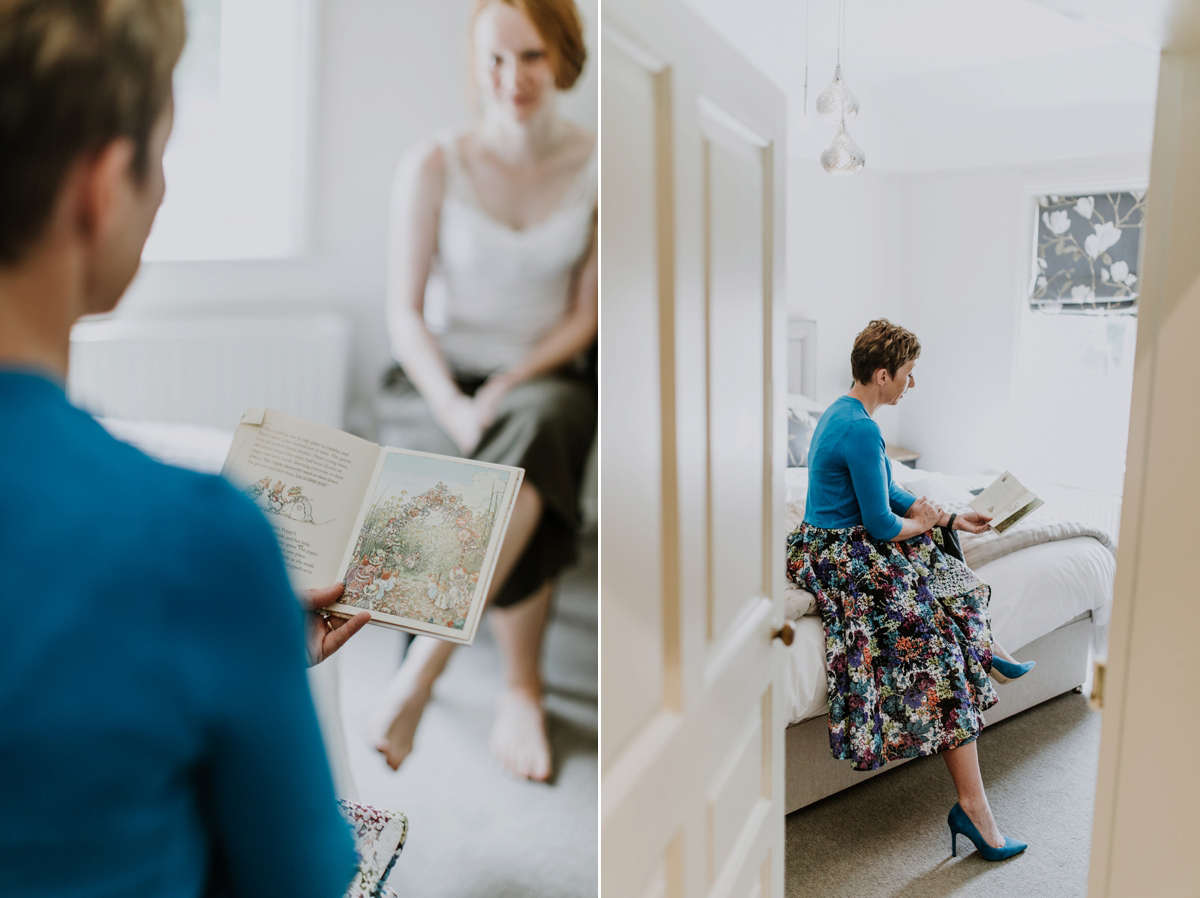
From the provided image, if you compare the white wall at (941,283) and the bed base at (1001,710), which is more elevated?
the white wall at (941,283)

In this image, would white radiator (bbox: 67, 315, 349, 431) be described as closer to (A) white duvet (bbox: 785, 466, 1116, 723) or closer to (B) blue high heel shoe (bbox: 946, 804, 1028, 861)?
(A) white duvet (bbox: 785, 466, 1116, 723)

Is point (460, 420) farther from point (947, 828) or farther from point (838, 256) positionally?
point (838, 256)

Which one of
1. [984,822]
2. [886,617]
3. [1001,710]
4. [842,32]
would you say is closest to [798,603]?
[886,617]

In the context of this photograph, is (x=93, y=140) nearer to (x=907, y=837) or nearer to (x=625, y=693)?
(x=625, y=693)

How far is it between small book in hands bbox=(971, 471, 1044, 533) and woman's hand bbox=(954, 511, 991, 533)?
0.05 feet

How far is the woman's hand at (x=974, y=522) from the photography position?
8.25 feet

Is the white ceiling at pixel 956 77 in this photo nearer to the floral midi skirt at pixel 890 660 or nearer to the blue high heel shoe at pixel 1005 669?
the floral midi skirt at pixel 890 660

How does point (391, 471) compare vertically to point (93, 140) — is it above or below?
below

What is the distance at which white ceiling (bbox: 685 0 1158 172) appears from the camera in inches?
124

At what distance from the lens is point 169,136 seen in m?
0.72

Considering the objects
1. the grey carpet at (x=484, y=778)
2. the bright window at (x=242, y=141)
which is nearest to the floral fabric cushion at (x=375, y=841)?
the grey carpet at (x=484, y=778)

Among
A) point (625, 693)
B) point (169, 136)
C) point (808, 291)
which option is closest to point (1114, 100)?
point (808, 291)

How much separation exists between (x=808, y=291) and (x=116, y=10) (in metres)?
3.55

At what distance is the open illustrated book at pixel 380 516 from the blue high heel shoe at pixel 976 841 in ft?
6.39
